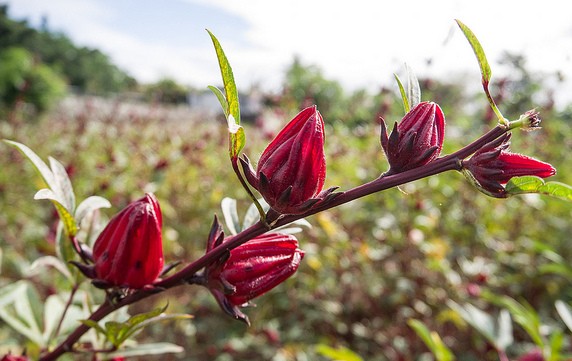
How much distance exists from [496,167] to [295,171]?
170 millimetres

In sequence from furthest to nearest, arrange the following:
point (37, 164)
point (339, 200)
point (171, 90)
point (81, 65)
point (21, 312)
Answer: point (81, 65)
point (171, 90)
point (21, 312)
point (37, 164)
point (339, 200)

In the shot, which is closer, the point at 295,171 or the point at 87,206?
the point at 295,171

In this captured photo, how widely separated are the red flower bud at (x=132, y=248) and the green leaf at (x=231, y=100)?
4.8 inches

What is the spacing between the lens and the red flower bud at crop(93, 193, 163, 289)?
1.55 ft

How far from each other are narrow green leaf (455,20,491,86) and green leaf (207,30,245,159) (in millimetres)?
205

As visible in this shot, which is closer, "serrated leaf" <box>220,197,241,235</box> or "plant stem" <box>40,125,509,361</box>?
"plant stem" <box>40,125,509,361</box>

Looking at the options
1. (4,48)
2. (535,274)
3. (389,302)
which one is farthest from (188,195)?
(4,48)

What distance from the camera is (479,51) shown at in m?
0.46

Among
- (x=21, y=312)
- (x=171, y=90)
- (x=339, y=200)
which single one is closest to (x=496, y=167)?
(x=339, y=200)

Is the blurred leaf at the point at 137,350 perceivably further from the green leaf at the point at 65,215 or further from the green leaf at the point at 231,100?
the green leaf at the point at 231,100

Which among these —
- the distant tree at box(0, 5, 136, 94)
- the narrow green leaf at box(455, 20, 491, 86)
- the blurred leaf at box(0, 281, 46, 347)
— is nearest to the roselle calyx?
the narrow green leaf at box(455, 20, 491, 86)

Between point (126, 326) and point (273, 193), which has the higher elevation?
point (273, 193)

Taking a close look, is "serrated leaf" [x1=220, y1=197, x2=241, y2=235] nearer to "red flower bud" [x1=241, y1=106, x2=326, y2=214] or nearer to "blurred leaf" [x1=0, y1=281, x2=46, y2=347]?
"red flower bud" [x1=241, y1=106, x2=326, y2=214]

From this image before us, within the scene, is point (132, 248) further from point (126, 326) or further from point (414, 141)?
point (414, 141)
